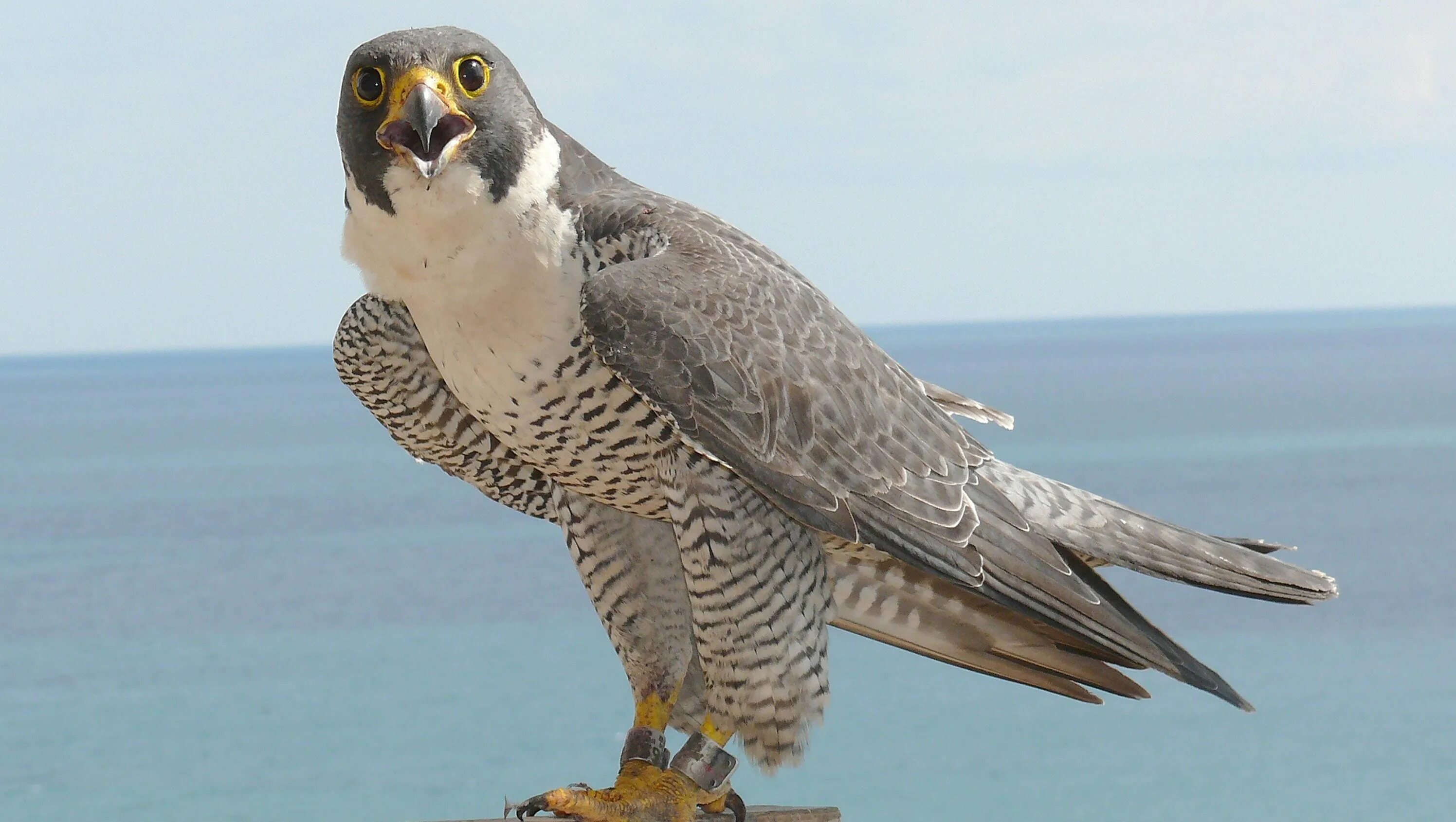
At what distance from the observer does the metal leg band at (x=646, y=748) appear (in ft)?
11.9

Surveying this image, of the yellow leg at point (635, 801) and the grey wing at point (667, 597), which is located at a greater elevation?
the grey wing at point (667, 597)

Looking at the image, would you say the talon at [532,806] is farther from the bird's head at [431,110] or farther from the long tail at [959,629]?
the bird's head at [431,110]

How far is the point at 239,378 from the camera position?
193 meters

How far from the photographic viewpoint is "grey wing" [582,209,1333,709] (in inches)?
125

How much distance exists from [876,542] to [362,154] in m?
1.39

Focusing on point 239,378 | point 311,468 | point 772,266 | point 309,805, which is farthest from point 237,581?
point 239,378

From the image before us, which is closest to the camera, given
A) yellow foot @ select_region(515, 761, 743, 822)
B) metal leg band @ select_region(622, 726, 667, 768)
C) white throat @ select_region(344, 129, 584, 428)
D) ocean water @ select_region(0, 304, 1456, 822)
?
white throat @ select_region(344, 129, 584, 428)

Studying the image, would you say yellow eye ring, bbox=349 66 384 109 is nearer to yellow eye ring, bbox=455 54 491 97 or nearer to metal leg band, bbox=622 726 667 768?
yellow eye ring, bbox=455 54 491 97

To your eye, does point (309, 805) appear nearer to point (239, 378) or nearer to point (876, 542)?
point (876, 542)

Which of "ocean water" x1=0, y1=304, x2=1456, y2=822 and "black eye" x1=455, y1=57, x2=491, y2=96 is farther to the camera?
"ocean water" x1=0, y1=304, x2=1456, y2=822

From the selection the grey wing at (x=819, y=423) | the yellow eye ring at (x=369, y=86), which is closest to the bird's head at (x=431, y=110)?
the yellow eye ring at (x=369, y=86)

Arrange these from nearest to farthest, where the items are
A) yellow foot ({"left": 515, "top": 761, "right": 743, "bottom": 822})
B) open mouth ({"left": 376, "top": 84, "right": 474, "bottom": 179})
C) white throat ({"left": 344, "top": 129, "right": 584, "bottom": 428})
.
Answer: open mouth ({"left": 376, "top": 84, "right": 474, "bottom": 179})
white throat ({"left": 344, "top": 129, "right": 584, "bottom": 428})
yellow foot ({"left": 515, "top": 761, "right": 743, "bottom": 822})

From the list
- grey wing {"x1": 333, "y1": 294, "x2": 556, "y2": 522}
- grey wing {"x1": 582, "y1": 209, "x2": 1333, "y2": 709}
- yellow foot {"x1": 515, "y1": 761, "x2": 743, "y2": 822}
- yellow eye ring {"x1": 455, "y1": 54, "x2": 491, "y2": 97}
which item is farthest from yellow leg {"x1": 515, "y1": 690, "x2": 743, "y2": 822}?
yellow eye ring {"x1": 455, "y1": 54, "x2": 491, "y2": 97}

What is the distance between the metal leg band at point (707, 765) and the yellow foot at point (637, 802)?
0.01 meters
